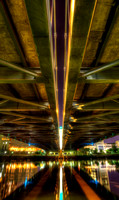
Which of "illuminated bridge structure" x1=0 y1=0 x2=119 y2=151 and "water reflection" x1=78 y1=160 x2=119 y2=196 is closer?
"illuminated bridge structure" x1=0 y1=0 x2=119 y2=151

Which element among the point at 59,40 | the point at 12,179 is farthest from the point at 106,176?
the point at 59,40

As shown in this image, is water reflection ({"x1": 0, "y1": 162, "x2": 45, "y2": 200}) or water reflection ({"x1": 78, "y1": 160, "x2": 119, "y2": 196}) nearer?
water reflection ({"x1": 0, "y1": 162, "x2": 45, "y2": 200})

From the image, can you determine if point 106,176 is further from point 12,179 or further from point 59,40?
point 59,40

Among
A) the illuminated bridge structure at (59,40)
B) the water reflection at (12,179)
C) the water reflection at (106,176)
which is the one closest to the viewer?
the illuminated bridge structure at (59,40)

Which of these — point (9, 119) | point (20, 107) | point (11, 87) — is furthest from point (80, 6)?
point (9, 119)

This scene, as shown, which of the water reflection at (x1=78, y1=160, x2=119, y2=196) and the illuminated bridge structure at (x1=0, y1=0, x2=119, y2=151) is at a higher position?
the illuminated bridge structure at (x1=0, y1=0, x2=119, y2=151)

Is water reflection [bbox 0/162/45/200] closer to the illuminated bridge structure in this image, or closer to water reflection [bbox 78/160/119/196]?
water reflection [bbox 78/160/119/196]

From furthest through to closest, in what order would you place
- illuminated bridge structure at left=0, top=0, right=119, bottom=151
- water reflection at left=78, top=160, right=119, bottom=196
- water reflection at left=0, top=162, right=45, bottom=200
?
1. water reflection at left=78, top=160, right=119, bottom=196
2. water reflection at left=0, top=162, right=45, bottom=200
3. illuminated bridge structure at left=0, top=0, right=119, bottom=151

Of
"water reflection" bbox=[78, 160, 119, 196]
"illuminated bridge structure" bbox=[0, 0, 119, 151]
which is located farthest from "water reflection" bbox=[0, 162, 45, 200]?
"illuminated bridge structure" bbox=[0, 0, 119, 151]

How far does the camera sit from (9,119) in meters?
27.1

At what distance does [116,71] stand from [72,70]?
4.10 m

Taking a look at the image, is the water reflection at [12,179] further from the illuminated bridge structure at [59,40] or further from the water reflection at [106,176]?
the illuminated bridge structure at [59,40]

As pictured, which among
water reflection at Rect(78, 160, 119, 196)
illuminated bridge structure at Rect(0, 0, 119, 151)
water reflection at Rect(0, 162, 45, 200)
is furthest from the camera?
water reflection at Rect(78, 160, 119, 196)

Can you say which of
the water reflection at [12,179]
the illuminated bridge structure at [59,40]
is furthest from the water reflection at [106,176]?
the illuminated bridge structure at [59,40]
